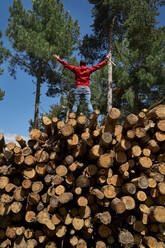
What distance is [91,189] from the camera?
7.81ft

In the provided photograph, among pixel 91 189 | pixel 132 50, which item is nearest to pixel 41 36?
pixel 132 50

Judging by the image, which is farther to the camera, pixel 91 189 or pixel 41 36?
pixel 41 36

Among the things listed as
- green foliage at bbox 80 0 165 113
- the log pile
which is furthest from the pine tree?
the log pile

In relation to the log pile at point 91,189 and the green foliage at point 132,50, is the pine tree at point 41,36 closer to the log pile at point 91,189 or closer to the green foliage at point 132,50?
the green foliage at point 132,50

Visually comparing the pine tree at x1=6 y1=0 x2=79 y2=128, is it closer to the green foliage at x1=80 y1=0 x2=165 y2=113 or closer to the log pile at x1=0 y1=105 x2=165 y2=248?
the green foliage at x1=80 y1=0 x2=165 y2=113

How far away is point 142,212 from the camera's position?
2.26 metres

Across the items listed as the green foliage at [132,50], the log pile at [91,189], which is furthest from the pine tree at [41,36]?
the log pile at [91,189]

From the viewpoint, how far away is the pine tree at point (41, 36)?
8609 millimetres

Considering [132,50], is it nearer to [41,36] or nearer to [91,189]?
[41,36]

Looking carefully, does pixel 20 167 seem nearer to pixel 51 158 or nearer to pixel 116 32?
pixel 51 158

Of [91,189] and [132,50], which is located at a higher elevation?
[132,50]

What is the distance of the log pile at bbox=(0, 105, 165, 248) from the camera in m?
2.27

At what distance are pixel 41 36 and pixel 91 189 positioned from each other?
8437 millimetres

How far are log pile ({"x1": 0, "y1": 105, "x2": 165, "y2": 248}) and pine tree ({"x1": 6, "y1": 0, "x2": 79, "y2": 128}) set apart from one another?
22.5ft
